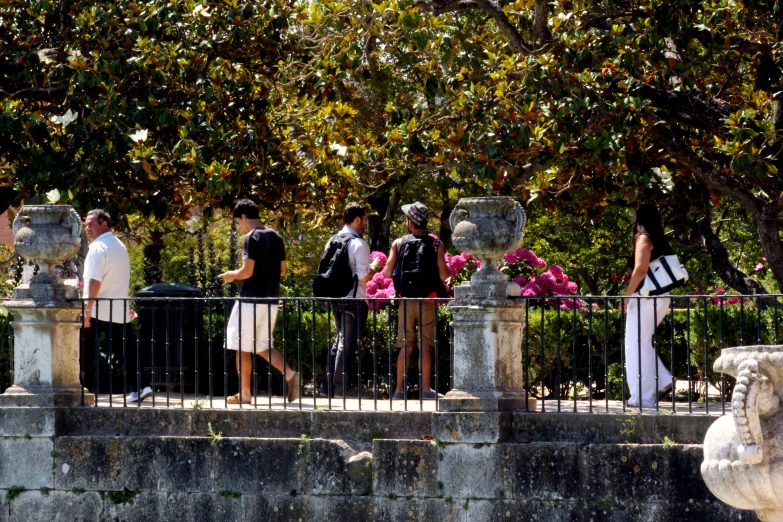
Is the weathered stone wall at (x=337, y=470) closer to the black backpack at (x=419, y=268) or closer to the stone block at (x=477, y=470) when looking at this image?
the stone block at (x=477, y=470)

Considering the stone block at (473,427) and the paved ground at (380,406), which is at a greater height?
A: the paved ground at (380,406)

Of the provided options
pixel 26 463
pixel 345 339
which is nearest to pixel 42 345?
pixel 26 463

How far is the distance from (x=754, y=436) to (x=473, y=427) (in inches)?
113

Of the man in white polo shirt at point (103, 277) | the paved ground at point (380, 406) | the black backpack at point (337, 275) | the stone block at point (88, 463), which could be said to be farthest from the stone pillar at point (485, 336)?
the man in white polo shirt at point (103, 277)

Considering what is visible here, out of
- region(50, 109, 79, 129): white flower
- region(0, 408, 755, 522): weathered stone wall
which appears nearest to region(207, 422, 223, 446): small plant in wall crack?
region(0, 408, 755, 522): weathered stone wall

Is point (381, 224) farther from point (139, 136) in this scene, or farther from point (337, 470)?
point (337, 470)

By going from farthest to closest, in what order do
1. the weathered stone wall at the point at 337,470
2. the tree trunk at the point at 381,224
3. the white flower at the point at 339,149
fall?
the tree trunk at the point at 381,224 < the white flower at the point at 339,149 < the weathered stone wall at the point at 337,470

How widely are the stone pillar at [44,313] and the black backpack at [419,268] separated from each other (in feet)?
8.91

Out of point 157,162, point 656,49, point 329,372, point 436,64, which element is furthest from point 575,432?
point 157,162

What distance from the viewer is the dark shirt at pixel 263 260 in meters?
10.5

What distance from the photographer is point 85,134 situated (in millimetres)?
12922

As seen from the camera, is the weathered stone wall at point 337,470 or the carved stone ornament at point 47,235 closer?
the weathered stone wall at point 337,470

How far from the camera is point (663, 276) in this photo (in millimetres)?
10031

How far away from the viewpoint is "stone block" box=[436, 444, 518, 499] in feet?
28.6
